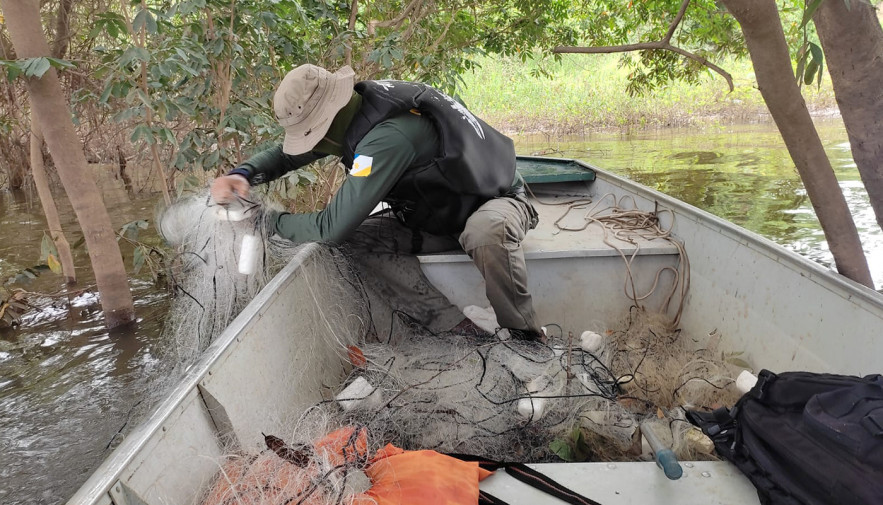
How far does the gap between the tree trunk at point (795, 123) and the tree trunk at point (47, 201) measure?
5.19m

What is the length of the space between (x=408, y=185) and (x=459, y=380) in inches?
34.2

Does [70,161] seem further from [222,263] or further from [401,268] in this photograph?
[401,268]

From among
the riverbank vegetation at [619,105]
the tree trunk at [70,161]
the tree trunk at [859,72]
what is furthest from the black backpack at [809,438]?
the riverbank vegetation at [619,105]

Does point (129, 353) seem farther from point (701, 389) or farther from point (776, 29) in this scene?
point (776, 29)

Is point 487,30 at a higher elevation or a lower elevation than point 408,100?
higher

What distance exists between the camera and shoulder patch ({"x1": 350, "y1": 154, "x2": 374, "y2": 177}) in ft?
6.86

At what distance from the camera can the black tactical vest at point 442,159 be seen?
7.79 ft

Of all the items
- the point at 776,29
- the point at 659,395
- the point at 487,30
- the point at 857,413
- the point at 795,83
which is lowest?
the point at 659,395

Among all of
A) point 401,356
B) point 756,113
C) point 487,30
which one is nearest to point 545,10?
point 487,30

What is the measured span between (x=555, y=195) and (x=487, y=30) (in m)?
2.81

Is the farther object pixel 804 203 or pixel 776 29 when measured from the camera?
pixel 804 203

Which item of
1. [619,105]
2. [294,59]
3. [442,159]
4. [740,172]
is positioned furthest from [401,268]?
[619,105]

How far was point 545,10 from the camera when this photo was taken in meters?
6.21

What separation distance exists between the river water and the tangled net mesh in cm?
93
